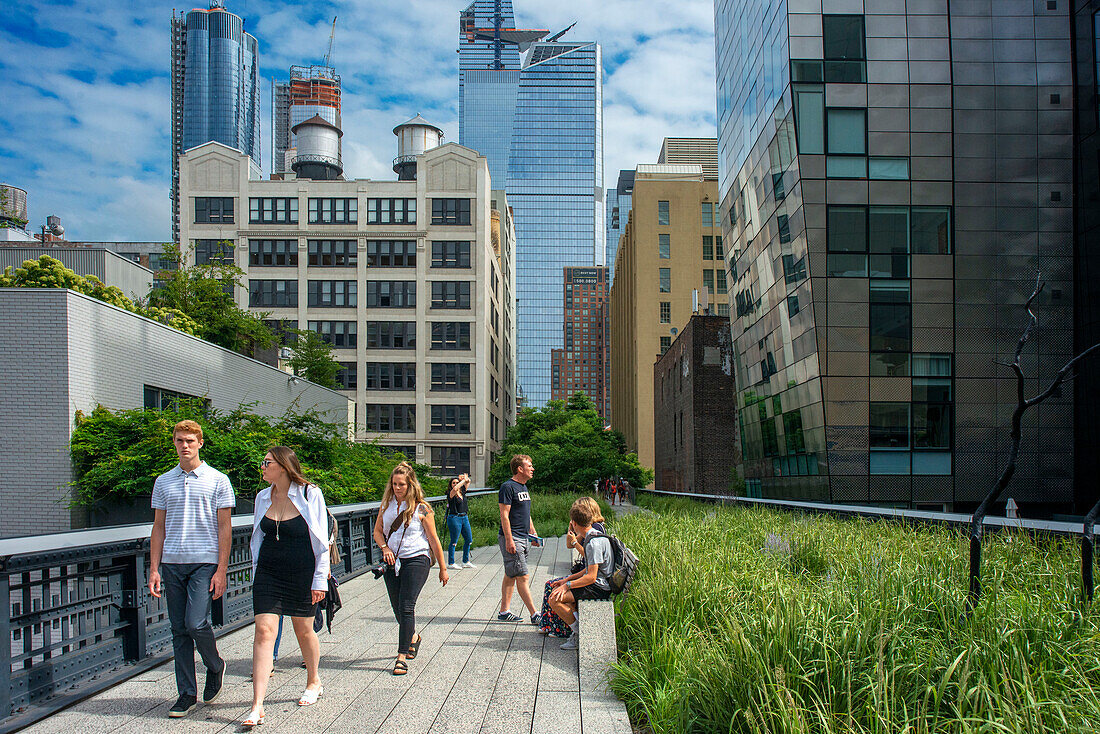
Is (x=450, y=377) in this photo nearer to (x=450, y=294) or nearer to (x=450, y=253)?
(x=450, y=294)

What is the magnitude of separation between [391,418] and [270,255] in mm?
17324

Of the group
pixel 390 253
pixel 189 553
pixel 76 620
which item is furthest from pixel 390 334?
pixel 189 553

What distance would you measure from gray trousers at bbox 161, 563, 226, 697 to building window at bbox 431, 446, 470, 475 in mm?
61788

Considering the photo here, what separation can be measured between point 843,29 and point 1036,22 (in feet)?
22.5

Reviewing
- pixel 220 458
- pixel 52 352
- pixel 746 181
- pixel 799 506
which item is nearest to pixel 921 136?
pixel 746 181

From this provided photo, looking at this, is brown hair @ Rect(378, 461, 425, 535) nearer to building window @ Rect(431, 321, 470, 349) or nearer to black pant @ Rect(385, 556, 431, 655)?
black pant @ Rect(385, 556, 431, 655)

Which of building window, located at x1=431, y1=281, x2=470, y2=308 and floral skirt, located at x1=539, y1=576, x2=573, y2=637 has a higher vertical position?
A: building window, located at x1=431, y1=281, x2=470, y2=308

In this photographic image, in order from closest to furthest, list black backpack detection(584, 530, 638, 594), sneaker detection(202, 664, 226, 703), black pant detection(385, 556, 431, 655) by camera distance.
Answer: sneaker detection(202, 664, 226, 703)
black pant detection(385, 556, 431, 655)
black backpack detection(584, 530, 638, 594)

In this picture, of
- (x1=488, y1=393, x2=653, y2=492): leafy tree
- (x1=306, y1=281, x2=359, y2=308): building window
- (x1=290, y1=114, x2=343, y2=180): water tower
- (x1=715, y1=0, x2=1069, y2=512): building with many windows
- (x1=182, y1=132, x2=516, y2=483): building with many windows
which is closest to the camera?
(x1=715, y1=0, x2=1069, y2=512): building with many windows

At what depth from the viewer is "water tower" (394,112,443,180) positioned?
82.3 metres

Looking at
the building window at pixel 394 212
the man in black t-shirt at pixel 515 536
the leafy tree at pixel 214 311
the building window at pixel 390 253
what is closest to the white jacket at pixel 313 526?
the man in black t-shirt at pixel 515 536

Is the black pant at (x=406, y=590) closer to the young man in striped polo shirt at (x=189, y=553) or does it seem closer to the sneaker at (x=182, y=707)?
the young man in striped polo shirt at (x=189, y=553)

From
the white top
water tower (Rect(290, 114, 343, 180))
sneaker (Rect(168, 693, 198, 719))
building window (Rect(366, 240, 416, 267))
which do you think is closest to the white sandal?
sneaker (Rect(168, 693, 198, 719))

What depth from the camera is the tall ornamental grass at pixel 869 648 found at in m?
4.26
